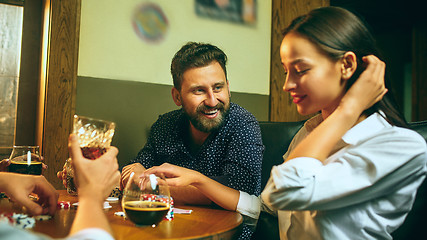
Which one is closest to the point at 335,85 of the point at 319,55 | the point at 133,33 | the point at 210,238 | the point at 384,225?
the point at 319,55

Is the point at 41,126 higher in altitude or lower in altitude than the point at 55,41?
lower

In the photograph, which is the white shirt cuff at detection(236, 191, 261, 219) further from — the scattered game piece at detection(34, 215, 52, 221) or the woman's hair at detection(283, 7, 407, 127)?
the scattered game piece at detection(34, 215, 52, 221)

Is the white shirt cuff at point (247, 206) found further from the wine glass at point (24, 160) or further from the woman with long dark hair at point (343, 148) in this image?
the wine glass at point (24, 160)

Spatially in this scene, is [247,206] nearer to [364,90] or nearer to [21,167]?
[364,90]

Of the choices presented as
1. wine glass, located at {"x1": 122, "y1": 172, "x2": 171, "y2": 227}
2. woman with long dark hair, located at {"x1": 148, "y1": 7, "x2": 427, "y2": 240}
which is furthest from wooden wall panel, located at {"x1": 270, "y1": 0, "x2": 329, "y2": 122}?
wine glass, located at {"x1": 122, "y1": 172, "x2": 171, "y2": 227}

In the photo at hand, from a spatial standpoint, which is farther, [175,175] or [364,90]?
[175,175]

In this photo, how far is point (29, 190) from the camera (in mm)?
1123

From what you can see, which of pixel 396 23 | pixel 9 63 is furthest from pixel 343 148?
pixel 396 23

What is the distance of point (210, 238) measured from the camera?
950 mm

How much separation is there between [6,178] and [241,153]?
37.6 inches

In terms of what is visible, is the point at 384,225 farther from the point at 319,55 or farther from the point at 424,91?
the point at 424,91

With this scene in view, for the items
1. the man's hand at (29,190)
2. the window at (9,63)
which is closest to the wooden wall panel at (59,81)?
the window at (9,63)

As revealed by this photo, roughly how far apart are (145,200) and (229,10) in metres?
2.55

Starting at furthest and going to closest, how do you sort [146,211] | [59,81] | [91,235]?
[59,81]
[146,211]
[91,235]
